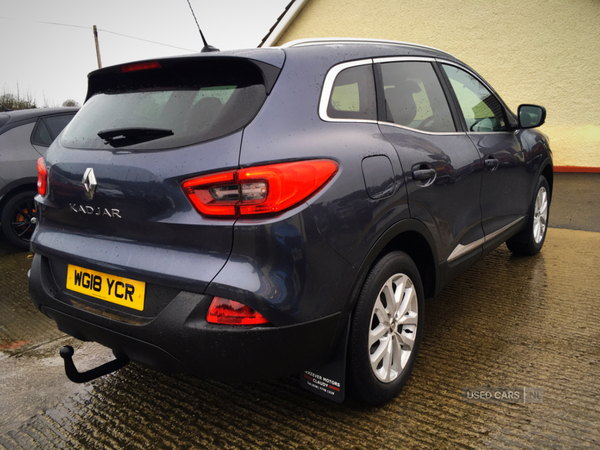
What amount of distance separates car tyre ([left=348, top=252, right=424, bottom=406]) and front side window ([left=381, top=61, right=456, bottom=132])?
77 centimetres

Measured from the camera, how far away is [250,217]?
172cm

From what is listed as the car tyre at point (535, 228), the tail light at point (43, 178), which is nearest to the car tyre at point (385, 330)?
the tail light at point (43, 178)

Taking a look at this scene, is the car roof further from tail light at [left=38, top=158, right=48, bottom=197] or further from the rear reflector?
the rear reflector

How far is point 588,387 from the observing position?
2406 millimetres

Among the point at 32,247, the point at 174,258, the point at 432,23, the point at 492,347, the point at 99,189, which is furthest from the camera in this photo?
the point at 432,23

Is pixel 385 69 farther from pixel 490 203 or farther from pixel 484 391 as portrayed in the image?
pixel 484 391

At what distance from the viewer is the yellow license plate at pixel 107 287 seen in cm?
188

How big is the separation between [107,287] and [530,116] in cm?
341

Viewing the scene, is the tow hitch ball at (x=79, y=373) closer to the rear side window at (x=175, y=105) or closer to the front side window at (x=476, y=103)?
the rear side window at (x=175, y=105)

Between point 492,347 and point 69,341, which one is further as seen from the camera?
point 69,341

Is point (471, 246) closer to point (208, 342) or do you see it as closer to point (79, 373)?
point (208, 342)

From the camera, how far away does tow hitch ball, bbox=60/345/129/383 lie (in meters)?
2.07

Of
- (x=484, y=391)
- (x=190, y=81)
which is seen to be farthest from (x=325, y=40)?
(x=484, y=391)

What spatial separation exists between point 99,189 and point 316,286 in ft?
3.24
